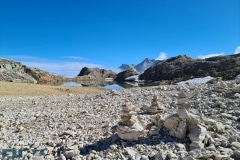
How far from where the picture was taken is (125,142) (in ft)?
39.7

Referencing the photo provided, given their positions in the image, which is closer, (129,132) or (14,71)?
(129,132)

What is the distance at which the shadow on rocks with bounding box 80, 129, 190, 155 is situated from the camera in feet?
39.0

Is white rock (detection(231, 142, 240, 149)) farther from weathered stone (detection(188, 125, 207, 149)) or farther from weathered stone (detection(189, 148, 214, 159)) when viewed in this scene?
weathered stone (detection(189, 148, 214, 159))

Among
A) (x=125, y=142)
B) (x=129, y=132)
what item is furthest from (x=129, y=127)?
(x=125, y=142)

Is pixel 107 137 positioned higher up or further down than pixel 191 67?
further down

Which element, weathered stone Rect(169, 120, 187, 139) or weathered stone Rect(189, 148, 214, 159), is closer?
weathered stone Rect(189, 148, 214, 159)

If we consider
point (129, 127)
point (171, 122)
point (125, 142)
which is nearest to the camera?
point (125, 142)

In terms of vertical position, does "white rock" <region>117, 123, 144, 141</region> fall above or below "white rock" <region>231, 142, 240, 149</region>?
above

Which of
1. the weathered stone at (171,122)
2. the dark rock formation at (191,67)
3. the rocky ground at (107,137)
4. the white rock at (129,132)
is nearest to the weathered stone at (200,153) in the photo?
the rocky ground at (107,137)

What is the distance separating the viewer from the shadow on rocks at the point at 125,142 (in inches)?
468

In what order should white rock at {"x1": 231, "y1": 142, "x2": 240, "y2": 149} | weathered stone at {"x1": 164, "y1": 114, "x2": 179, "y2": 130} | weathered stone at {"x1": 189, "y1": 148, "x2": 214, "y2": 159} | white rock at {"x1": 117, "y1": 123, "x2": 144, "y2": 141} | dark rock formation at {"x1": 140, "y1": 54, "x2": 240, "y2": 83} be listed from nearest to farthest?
weathered stone at {"x1": 189, "y1": 148, "x2": 214, "y2": 159} → white rock at {"x1": 231, "y1": 142, "x2": 240, "y2": 149} → white rock at {"x1": 117, "y1": 123, "x2": 144, "y2": 141} → weathered stone at {"x1": 164, "y1": 114, "x2": 179, "y2": 130} → dark rock formation at {"x1": 140, "y1": 54, "x2": 240, "y2": 83}

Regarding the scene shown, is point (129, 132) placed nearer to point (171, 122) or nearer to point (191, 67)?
point (171, 122)

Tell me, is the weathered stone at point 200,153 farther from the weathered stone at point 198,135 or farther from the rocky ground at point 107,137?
the weathered stone at point 198,135

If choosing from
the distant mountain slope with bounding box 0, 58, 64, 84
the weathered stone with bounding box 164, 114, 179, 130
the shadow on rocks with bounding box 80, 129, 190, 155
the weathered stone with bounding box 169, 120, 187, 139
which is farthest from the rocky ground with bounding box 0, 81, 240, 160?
the distant mountain slope with bounding box 0, 58, 64, 84
